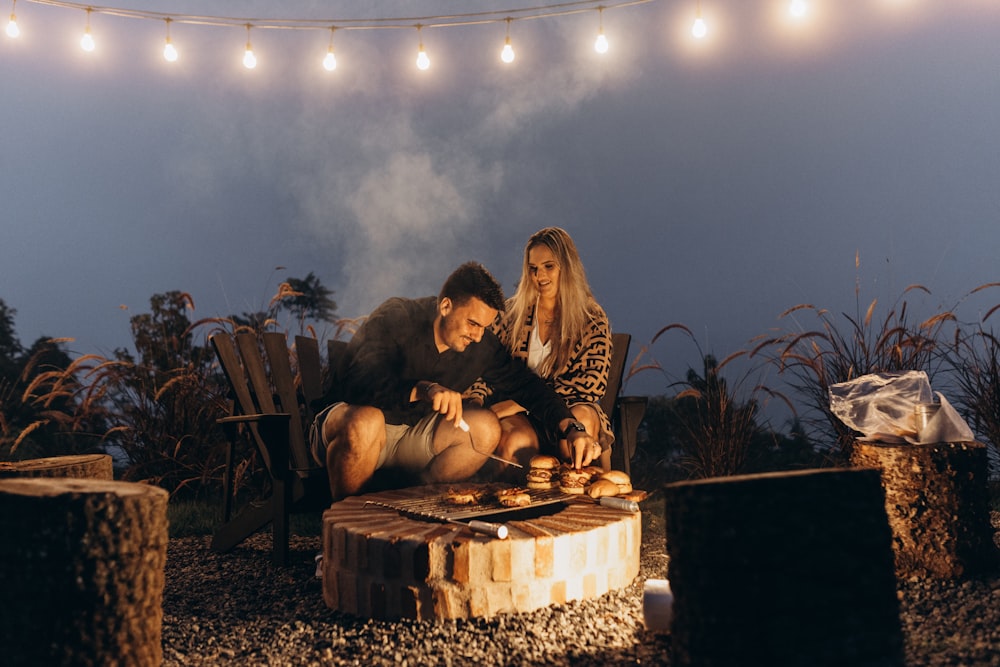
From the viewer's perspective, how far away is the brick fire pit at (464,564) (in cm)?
240

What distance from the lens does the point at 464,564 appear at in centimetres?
239

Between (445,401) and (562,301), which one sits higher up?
(562,301)

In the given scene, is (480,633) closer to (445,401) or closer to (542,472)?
(542,472)

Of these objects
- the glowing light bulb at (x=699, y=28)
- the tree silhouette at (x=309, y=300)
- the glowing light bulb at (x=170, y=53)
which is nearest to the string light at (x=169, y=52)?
the glowing light bulb at (x=170, y=53)

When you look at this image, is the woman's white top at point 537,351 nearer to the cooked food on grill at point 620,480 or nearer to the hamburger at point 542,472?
the hamburger at point 542,472

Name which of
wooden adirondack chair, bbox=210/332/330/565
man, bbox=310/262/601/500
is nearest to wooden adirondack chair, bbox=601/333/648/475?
man, bbox=310/262/601/500

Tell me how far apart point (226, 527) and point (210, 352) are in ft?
6.09

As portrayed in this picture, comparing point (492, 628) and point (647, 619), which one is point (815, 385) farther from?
point (492, 628)

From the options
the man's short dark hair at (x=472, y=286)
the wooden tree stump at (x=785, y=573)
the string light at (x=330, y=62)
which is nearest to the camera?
the wooden tree stump at (x=785, y=573)

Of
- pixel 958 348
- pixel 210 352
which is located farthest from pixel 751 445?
pixel 210 352

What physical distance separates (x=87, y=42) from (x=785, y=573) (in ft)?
16.8

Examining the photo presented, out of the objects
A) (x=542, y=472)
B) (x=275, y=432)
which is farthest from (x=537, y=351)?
(x=275, y=432)

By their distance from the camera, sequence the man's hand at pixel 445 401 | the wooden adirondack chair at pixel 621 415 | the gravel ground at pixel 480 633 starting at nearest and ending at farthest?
the gravel ground at pixel 480 633 < the man's hand at pixel 445 401 < the wooden adirondack chair at pixel 621 415

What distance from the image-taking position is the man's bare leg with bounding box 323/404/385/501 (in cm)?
344
